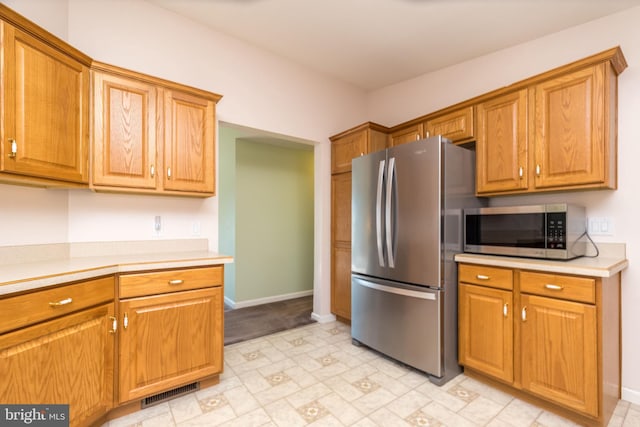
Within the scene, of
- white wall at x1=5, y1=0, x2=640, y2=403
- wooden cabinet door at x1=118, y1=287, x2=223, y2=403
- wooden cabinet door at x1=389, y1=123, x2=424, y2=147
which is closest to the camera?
wooden cabinet door at x1=118, y1=287, x2=223, y2=403

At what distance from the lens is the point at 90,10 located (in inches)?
81.1

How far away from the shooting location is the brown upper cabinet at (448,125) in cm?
242

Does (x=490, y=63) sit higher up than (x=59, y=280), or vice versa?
(x=490, y=63)

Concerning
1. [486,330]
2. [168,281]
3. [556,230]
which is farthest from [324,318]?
[556,230]

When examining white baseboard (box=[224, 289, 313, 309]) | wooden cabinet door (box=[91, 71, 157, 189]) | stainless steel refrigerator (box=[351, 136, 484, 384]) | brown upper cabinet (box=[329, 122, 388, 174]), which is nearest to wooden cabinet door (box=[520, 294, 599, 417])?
stainless steel refrigerator (box=[351, 136, 484, 384])

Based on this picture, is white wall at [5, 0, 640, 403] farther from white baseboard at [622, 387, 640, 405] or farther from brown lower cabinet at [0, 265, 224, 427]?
brown lower cabinet at [0, 265, 224, 427]

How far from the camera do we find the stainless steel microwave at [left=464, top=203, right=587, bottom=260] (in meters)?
1.82

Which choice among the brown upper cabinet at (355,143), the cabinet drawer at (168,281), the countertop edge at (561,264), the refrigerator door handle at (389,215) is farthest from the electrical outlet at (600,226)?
the cabinet drawer at (168,281)

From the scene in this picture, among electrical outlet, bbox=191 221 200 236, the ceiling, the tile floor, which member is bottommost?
the tile floor

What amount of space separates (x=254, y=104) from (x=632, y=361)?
348 cm

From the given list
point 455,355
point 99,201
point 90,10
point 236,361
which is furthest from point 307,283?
point 90,10

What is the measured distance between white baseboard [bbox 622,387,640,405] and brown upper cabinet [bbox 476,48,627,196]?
135cm

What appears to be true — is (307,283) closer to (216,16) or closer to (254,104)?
(254,104)

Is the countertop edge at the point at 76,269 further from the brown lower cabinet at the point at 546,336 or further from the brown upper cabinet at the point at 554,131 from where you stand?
the brown upper cabinet at the point at 554,131
